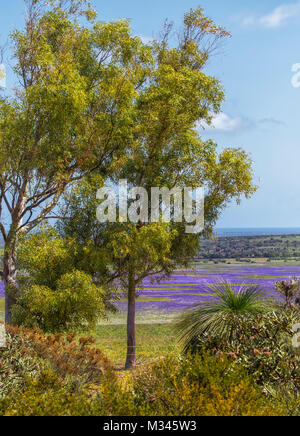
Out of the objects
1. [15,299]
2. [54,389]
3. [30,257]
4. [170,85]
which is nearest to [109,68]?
[170,85]

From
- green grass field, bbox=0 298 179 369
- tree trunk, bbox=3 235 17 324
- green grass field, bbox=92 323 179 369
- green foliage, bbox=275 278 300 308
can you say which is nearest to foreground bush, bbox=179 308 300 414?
green foliage, bbox=275 278 300 308

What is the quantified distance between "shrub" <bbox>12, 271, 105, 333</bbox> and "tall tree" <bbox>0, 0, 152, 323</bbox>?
4.05ft

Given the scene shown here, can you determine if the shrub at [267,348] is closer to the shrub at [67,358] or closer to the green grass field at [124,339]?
the shrub at [67,358]

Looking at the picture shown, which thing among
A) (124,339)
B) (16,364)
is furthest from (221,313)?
(124,339)

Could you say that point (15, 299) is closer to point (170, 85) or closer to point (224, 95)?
point (170, 85)

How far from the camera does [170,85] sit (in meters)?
15.5

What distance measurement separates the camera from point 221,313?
9500mm

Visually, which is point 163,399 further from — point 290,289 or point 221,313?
point 290,289

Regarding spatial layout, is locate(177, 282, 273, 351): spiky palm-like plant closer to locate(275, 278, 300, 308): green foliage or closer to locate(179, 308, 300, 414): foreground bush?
locate(179, 308, 300, 414): foreground bush

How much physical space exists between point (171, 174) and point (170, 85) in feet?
9.54

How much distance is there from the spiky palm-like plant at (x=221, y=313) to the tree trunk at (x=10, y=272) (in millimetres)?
6836

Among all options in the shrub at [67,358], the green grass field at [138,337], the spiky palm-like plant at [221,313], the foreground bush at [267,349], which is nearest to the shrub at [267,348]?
the foreground bush at [267,349]
